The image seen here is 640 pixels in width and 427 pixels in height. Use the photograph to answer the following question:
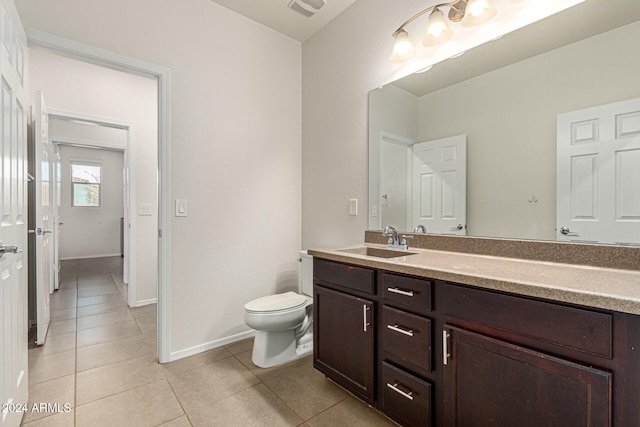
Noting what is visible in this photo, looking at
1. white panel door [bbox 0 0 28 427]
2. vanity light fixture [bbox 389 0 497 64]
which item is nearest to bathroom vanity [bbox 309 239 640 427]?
vanity light fixture [bbox 389 0 497 64]

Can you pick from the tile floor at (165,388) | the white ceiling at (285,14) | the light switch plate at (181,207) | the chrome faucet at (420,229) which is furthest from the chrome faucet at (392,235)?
the white ceiling at (285,14)

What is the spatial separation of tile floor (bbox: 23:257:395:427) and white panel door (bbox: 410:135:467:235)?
1120mm

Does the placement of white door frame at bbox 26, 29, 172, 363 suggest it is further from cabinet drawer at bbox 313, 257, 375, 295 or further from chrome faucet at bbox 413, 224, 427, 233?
chrome faucet at bbox 413, 224, 427, 233

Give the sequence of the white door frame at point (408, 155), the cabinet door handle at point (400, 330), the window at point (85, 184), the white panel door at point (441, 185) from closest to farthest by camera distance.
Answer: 1. the cabinet door handle at point (400, 330)
2. the white panel door at point (441, 185)
3. the white door frame at point (408, 155)
4. the window at point (85, 184)

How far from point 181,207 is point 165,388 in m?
1.17

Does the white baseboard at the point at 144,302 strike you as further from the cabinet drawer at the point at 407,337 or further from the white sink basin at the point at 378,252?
the cabinet drawer at the point at 407,337

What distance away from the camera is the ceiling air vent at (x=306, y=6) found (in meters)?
2.26

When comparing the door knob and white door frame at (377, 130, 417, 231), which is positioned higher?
white door frame at (377, 130, 417, 231)

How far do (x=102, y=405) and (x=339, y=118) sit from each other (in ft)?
7.93

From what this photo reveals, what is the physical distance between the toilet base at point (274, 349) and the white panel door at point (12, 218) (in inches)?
47.2

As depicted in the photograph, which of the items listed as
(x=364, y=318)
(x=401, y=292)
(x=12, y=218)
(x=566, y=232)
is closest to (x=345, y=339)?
(x=364, y=318)

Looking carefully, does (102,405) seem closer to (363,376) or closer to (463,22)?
(363,376)

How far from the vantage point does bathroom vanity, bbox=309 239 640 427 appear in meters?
0.83

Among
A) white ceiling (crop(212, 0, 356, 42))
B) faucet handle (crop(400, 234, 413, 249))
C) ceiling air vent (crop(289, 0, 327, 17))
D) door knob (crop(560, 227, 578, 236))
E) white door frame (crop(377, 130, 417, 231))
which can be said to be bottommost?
faucet handle (crop(400, 234, 413, 249))
